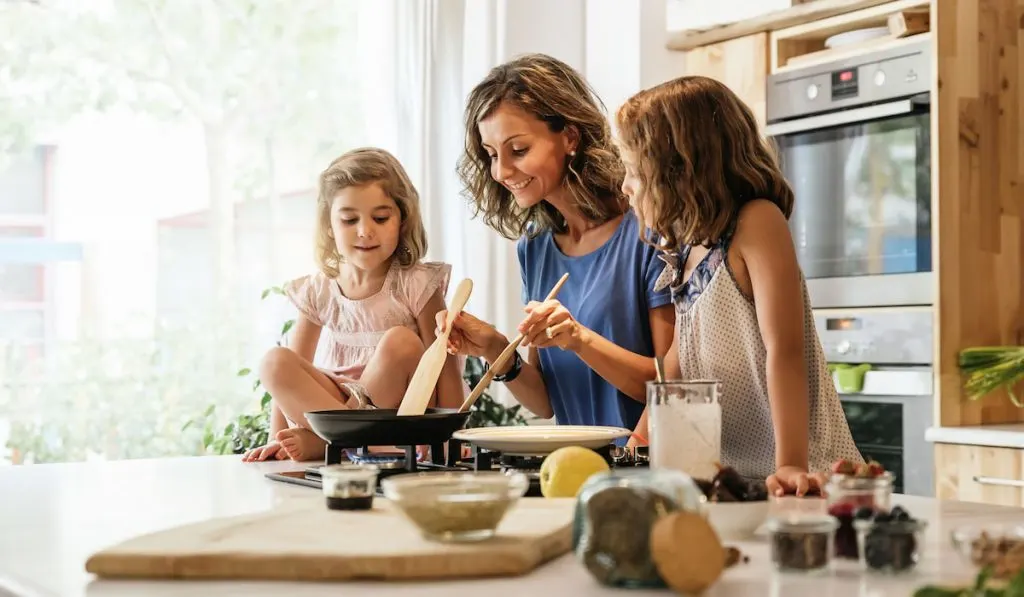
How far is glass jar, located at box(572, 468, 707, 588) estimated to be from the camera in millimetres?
947

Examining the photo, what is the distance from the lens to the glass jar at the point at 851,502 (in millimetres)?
1069

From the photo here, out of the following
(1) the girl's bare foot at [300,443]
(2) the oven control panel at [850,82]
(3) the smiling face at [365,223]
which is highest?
(2) the oven control panel at [850,82]

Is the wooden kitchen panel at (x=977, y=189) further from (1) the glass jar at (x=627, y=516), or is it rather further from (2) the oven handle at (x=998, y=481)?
(1) the glass jar at (x=627, y=516)

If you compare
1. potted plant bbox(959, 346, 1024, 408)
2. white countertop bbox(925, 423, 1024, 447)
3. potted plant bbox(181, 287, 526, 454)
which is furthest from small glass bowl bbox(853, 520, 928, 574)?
potted plant bbox(181, 287, 526, 454)

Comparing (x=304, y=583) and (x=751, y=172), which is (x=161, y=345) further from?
(x=304, y=583)

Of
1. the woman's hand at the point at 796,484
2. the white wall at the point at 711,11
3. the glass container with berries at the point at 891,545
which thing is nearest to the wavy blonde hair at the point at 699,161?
the woman's hand at the point at 796,484

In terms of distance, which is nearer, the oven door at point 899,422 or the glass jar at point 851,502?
the glass jar at point 851,502

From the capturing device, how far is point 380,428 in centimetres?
161

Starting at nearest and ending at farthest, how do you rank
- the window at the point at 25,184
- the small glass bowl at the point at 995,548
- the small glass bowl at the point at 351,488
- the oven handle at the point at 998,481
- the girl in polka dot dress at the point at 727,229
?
1. the small glass bowl at the point at 995,548
2. the small glass bowl at the point at 351,488
3. the girl in polka dot dress at the point at 727,229
4. the oven handle at the point at 998,481
5. the window at the point at 25,184

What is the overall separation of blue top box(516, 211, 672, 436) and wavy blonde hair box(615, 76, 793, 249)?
0.38 meters

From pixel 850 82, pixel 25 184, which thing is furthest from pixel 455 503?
pixel 25 184

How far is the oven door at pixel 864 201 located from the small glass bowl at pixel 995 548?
2.22 meters

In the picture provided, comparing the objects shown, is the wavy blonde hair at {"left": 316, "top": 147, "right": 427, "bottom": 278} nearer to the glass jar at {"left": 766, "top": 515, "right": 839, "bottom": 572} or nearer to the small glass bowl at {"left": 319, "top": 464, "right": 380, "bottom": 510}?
the small glass bowl at {"left": 319, "top": 464, "right": 380, "bottom": 510}

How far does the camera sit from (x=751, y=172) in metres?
1.84
